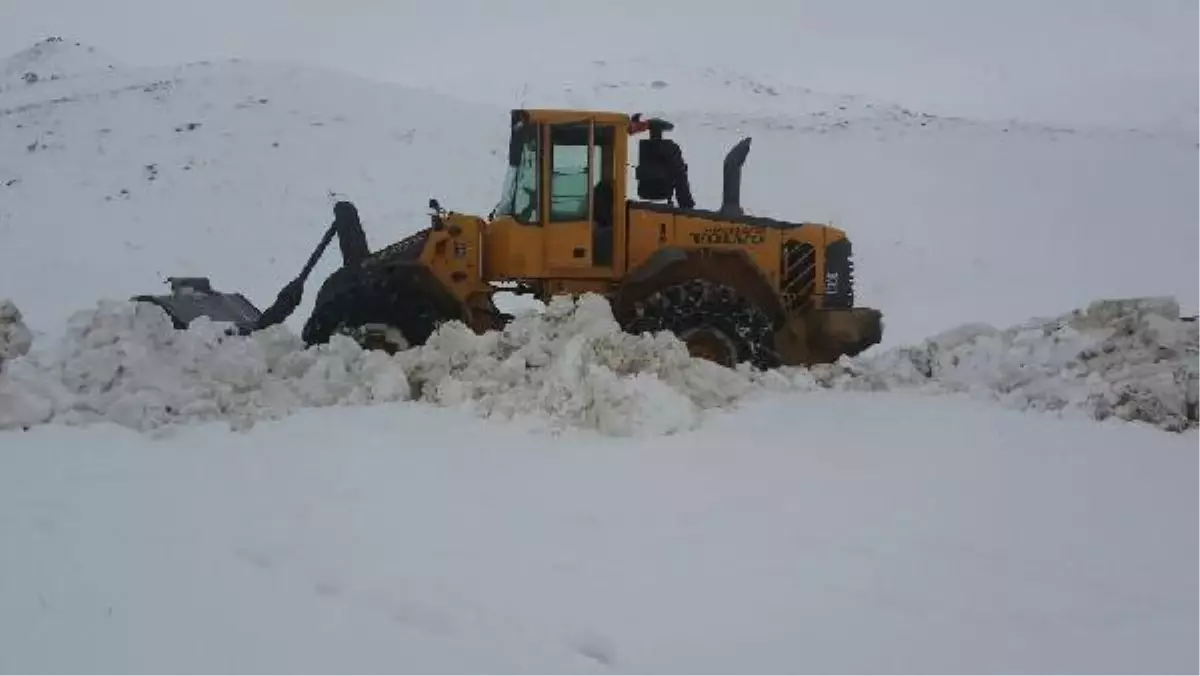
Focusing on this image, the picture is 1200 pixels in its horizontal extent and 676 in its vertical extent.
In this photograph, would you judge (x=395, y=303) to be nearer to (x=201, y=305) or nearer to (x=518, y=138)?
(x=518, y=138)

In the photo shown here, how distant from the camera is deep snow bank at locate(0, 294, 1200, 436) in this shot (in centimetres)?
699

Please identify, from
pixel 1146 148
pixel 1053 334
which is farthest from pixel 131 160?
pixel 1146 148

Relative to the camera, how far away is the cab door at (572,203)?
982cm

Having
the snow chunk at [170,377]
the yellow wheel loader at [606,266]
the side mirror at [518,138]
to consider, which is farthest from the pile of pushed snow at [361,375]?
the side mirror at [518,138]

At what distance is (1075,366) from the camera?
8.18m

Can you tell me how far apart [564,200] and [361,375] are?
2816mm

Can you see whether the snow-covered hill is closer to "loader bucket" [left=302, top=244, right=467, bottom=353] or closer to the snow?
"loader bucket" [left=302, top=244, right=467, bottom=353]

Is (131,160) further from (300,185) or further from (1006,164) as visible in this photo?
(1006,164)

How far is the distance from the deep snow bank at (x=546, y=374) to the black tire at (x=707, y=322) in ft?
1.75

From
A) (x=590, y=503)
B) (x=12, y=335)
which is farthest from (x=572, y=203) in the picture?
(x=590, y=503)

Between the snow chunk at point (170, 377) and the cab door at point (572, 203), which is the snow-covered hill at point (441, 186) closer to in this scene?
the cab door at point (572, 203)

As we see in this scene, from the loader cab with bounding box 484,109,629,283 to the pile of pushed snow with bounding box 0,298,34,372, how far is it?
12.5 ft

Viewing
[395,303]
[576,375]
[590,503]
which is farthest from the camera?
[395,303]

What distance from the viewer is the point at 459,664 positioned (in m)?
3.40
